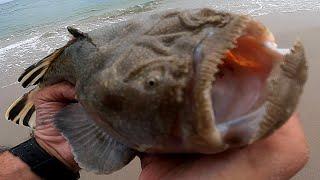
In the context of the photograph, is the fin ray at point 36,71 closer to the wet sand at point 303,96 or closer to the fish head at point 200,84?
the fish head at point 200,84

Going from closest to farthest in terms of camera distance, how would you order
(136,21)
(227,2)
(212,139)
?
(212,139) → (136,21) → (227,2)

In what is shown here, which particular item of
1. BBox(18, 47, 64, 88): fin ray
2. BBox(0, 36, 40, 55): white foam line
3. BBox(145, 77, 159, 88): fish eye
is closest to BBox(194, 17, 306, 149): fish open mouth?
BBox(145, 77, 159, 88): fish eye

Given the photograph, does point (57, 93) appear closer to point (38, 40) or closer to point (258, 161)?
point (258, 161)

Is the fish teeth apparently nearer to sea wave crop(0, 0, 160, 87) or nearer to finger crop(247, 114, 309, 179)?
finger crop(247, 114, 309, 179)

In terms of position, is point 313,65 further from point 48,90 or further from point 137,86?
point 137,86

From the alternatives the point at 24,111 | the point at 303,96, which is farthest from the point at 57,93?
the point at 303,96

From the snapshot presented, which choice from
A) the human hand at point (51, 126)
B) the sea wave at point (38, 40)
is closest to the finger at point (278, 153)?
the human hand at point (51, 126)

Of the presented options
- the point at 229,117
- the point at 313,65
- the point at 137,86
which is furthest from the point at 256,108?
the point at 313,65
